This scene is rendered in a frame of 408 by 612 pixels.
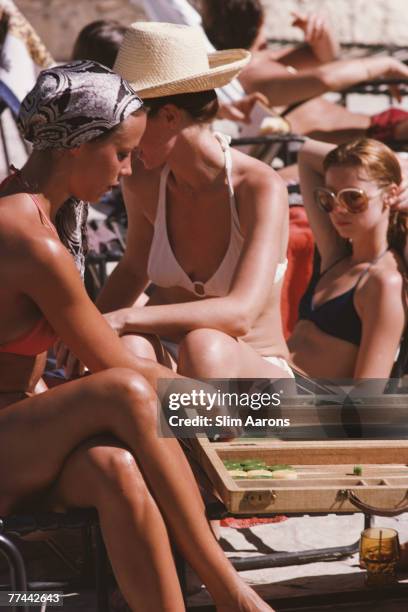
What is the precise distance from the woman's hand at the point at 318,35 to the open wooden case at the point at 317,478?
4419 mm

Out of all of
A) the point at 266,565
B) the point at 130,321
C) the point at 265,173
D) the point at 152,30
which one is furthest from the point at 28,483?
the point at 152,30

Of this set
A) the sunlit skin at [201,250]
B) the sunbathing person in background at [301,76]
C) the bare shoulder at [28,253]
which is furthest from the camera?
the sunbathing person in background at [301,76]

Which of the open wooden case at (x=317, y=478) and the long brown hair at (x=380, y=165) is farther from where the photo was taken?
the long brown hair at (x=380, y=165)

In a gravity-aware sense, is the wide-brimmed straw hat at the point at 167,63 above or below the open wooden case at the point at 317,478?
above

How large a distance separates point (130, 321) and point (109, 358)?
0.56 m

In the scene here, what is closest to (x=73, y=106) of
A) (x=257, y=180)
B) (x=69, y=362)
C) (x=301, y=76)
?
(x=69, y=362)

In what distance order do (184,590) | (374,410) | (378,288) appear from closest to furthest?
(184,590)
(374,410)
(378,288)

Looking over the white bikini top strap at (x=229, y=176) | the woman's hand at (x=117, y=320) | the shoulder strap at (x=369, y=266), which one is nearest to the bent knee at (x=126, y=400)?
the woman's hand at (x=117, y=320)

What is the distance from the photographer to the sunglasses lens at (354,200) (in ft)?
13.5

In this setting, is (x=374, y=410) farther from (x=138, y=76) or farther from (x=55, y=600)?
(x=138, y=76)

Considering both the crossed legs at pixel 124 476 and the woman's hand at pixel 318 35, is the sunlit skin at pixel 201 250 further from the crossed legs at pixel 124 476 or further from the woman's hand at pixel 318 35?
the woman's hand at pixel 318 35

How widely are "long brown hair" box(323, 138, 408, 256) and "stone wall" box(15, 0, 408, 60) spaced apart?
6578 mm

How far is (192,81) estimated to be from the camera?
3654 mm

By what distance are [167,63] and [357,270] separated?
3.19ft
